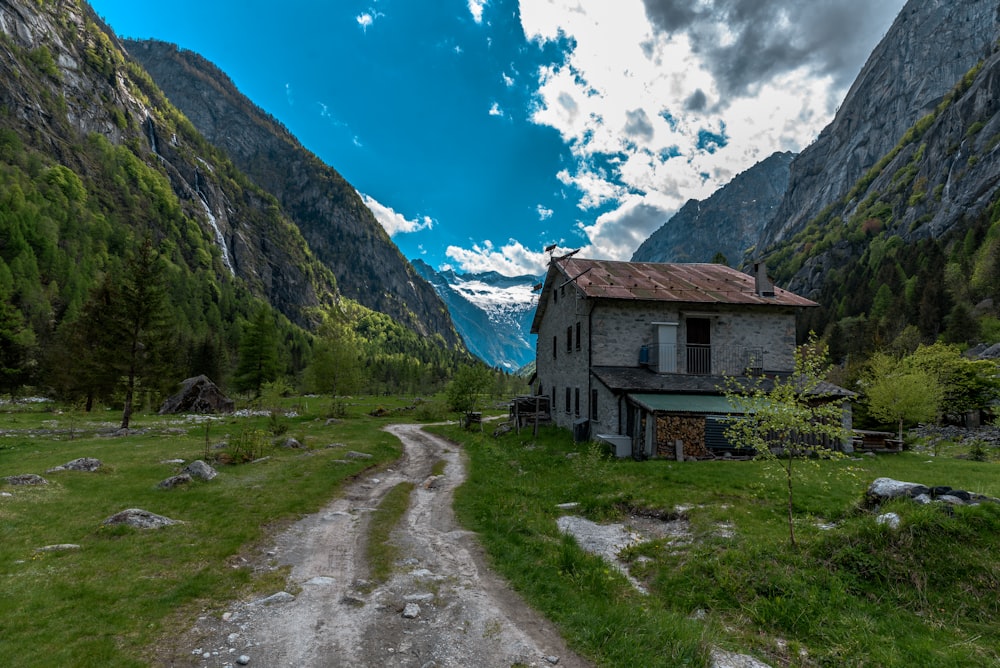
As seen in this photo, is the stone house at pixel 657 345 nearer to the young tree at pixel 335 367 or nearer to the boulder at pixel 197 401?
the young tree at pixel 335 367

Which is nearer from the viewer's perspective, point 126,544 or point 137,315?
point 126,544

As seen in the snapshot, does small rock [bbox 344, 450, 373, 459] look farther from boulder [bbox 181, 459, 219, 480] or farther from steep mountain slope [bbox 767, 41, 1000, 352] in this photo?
steep mountain slope [bbox 767, 41, 1000, 352]

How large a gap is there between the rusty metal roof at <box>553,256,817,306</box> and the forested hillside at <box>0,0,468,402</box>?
29560 millimetres

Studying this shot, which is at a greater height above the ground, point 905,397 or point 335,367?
point 335,367

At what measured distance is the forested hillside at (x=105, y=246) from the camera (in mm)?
41781

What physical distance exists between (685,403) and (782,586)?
54.2ft

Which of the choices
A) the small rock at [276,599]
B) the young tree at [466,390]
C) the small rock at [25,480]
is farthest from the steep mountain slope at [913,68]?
the small rock at [25,480]

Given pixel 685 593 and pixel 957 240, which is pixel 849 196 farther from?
pixel 685 593

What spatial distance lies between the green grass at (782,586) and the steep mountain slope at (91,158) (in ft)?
317

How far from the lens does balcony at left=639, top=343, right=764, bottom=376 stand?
28.8 metres

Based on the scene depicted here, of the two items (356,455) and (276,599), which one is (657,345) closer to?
(356,455)

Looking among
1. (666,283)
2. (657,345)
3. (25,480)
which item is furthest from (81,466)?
(666,283)

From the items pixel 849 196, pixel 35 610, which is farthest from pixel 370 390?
pixel 849 196

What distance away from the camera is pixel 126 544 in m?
10.2
